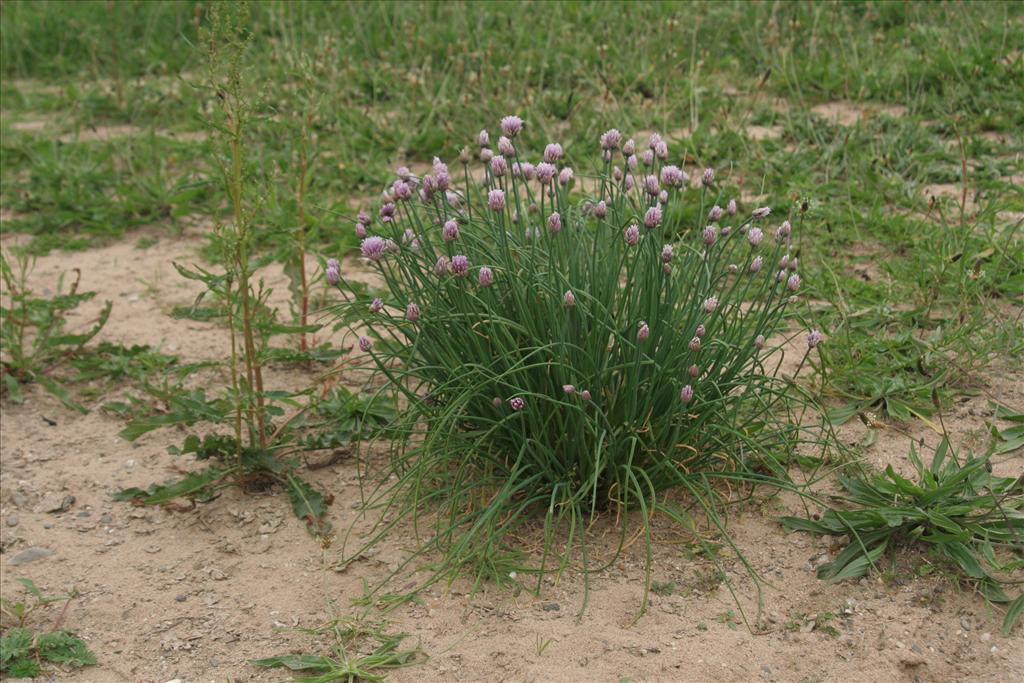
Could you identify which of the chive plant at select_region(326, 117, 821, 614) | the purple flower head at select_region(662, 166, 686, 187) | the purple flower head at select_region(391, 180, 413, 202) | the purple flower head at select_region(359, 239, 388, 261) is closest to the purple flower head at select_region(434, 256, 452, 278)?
the chive plant at select_region(326, 117, 821, 614)

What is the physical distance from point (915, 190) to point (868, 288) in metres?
0.80

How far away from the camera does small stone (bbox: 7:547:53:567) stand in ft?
11.1

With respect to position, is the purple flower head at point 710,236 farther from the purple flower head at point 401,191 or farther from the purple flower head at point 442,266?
the purple flower head at point 401,191

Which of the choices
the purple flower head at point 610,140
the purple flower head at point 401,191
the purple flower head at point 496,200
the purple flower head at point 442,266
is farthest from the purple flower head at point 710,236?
the purple flower head at point 401,191

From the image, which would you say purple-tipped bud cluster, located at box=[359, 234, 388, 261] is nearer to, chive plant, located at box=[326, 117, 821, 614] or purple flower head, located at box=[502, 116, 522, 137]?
chive plant, located at box=[326, 117, 821, 614]

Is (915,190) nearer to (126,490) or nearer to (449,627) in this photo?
(449,627)

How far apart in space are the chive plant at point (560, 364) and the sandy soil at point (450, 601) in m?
0.15

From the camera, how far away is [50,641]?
117 inches

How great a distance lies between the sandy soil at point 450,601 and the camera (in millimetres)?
2709

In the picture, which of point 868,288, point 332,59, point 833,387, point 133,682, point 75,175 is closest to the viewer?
point 133,682

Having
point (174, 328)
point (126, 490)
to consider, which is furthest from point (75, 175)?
point (126, 490)

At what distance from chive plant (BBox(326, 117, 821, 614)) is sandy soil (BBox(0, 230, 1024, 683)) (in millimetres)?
154

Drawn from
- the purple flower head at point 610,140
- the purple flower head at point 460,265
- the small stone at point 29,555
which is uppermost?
the purple flower head at point 610,140

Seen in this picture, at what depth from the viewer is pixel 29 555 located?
3.39 meters
